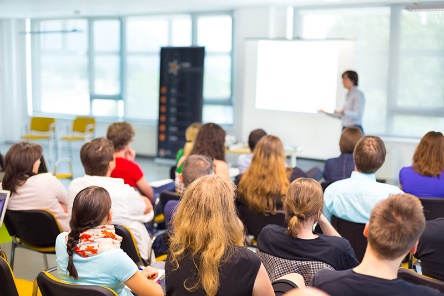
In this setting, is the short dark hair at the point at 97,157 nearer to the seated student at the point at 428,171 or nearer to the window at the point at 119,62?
the seated student at the point at 428,171

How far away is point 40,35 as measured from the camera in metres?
11.3

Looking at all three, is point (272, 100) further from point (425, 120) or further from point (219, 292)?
point (219, 292)

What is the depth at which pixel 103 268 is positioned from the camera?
2.17 m

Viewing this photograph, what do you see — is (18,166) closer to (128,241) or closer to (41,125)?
(128,241)

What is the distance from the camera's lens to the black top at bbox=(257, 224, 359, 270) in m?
2.28

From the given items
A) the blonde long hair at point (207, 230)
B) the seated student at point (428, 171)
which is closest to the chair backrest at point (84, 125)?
the seated student at point (428, 171)

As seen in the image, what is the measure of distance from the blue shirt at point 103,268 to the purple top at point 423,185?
2.26 meters

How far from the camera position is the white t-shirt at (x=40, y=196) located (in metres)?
3.49

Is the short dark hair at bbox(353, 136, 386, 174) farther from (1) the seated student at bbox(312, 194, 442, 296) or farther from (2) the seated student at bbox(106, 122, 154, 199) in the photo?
(2) the seated student at bbox(106, 122, 154, 199)

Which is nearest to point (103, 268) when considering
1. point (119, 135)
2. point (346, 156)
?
point (119, 135)

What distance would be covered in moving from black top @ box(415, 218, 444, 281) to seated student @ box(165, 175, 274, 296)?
3.51 feet

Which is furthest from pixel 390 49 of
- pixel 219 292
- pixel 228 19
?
pixel 219 292

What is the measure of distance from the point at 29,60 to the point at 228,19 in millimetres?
4903

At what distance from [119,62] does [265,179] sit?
7524mm
